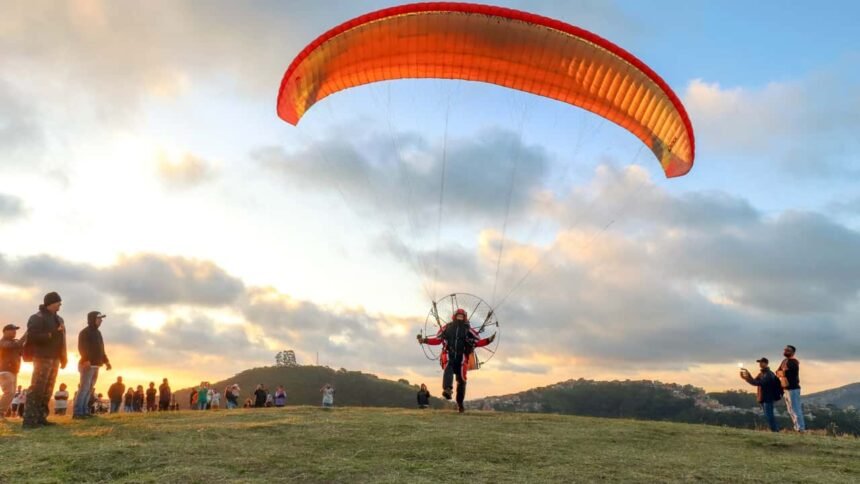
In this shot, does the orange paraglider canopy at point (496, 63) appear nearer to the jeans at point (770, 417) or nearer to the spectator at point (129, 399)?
the jeans at point (770, 417)

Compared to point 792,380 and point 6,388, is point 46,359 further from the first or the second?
point 792,380

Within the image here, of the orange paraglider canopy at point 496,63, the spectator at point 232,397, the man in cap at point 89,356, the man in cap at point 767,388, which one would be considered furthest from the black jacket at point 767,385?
the spectator at point 232,397

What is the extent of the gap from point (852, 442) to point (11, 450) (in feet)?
57.2

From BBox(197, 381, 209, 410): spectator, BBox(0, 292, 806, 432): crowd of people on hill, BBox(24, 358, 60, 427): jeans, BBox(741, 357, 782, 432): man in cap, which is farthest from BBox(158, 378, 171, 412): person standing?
BBox(741, 357, 782, 432): man in cap

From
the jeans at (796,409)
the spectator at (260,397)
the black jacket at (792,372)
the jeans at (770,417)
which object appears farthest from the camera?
the spectator at (260,397)

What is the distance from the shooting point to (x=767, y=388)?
1775 centimetres

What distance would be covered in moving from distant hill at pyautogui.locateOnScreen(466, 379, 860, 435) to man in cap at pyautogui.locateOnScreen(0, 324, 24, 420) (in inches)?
4675

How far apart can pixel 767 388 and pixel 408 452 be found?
39.0 feet

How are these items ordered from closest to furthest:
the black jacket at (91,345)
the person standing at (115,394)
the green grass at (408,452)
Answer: the green grass at (408,452) → the black jacket at (91,345) → the person standing at (115,394)

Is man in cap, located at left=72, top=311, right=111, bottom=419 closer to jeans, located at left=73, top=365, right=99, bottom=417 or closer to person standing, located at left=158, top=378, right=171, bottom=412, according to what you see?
jeans, located at left=73, top=365, right=99, bottom=417

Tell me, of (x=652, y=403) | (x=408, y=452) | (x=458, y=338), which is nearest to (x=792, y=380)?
(x=458, y=338)

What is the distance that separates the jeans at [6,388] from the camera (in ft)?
49.0

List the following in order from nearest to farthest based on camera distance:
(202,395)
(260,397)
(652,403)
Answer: (202,395) < (260,397) < (652,403)

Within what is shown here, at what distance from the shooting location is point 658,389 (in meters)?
171
